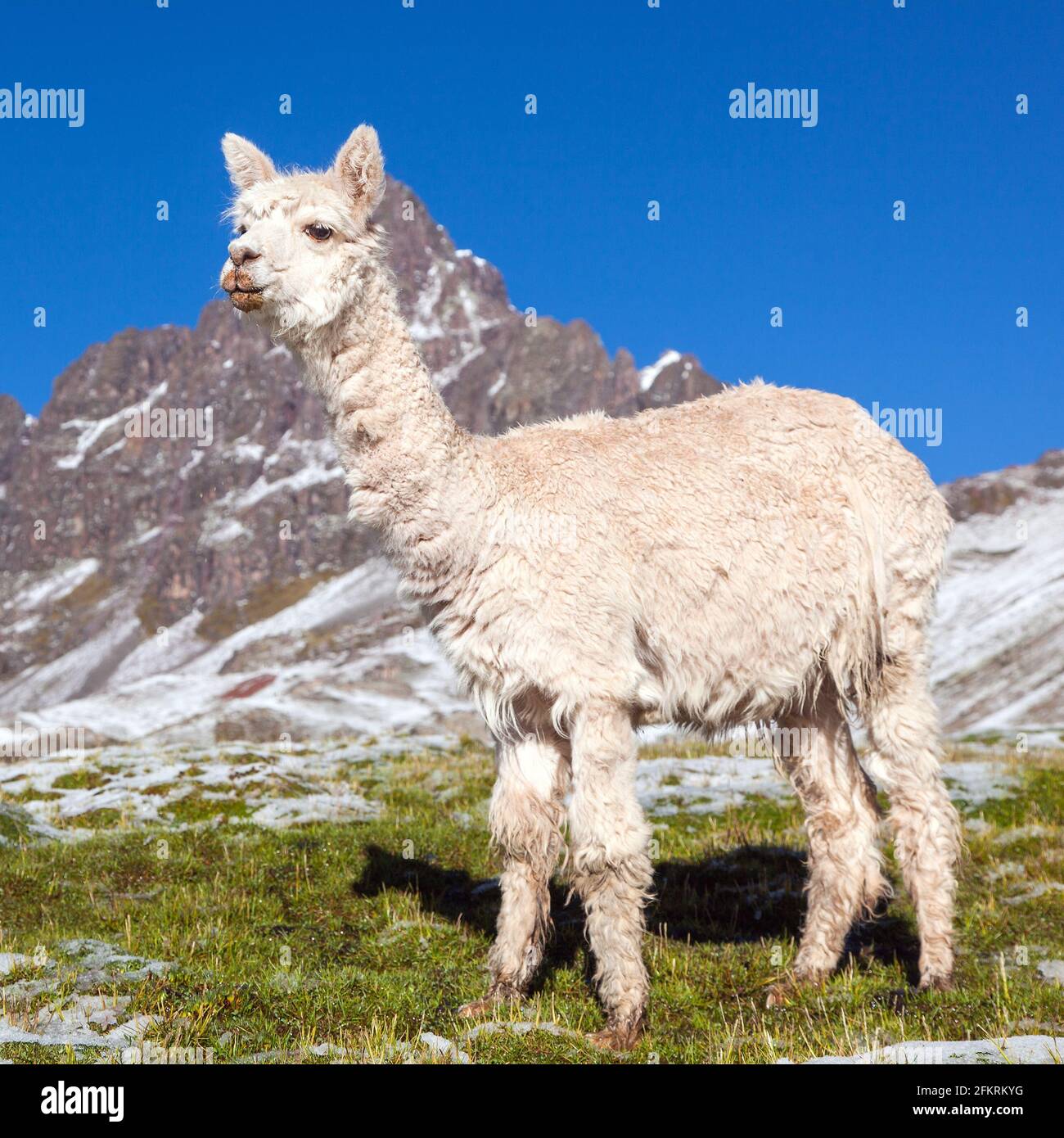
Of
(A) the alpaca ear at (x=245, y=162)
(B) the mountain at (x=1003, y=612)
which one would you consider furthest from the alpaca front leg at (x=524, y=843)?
(B) the mountain at (x=1003, y=612)

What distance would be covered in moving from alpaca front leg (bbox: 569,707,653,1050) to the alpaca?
17 mm

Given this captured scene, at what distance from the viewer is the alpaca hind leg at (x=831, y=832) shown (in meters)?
9.58

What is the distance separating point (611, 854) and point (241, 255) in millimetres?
4842

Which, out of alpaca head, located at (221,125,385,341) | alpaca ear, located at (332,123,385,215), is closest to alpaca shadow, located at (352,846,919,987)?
alpaca head, located at (221,125,385,341)

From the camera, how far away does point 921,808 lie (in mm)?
9383

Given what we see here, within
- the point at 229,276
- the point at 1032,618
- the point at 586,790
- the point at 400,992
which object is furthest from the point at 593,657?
the point at 1032,618

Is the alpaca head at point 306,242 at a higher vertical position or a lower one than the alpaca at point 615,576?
higher

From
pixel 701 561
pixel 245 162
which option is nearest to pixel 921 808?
pixel 701 561

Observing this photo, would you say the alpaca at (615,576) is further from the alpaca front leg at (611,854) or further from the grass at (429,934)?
the grass at (429,934)

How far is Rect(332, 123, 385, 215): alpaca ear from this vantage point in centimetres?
833

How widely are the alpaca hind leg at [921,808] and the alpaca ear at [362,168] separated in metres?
5.66

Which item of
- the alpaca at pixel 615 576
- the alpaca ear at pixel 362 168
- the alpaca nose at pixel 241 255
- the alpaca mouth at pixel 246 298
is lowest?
the alpaca at pixel 615 576

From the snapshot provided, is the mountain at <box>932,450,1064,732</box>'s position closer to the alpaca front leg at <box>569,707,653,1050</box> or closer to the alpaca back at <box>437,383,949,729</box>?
the alpaca back at <box>437,383,949,729</box>
